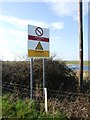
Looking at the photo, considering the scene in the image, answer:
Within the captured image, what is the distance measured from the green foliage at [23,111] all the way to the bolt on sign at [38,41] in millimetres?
1811

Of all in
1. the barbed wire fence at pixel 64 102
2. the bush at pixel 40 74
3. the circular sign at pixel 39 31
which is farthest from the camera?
the bush at pixel 40 74

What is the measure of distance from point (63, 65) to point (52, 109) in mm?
6667

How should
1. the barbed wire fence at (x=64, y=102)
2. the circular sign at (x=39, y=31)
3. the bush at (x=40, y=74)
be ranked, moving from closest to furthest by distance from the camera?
the barbed wire fence at (x=64, y=102) → the circular sign at (x=39, y=31) → the bush at (x=40, y=74)

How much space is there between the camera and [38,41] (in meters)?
10.9

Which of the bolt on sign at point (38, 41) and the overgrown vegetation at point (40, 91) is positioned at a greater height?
the bolt on sign at point (38, 41)

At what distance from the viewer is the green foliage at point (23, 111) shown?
879cm

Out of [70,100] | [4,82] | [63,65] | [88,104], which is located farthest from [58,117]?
[63,65]

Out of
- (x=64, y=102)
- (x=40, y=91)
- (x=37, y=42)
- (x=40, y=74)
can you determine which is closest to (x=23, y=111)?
(x=64, y=102)

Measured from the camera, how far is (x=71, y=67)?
17141 mm

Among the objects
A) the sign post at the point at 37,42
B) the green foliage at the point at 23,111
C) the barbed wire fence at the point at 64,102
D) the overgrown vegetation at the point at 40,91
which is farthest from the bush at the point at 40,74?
the green foliage at the point at 23,111

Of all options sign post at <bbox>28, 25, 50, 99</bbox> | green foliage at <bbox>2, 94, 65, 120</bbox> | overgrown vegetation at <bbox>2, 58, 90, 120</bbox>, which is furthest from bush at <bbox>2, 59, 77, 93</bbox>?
green foliage at <bbox>2, 94, 65, 120</bbox>

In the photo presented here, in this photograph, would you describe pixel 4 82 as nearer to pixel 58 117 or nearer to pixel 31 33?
pixel 31 33

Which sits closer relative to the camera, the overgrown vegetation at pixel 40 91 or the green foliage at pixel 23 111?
the green foliage at pixel 23 111

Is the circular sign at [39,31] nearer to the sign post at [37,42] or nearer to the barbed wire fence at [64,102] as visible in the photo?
the sign post at [37,42]
